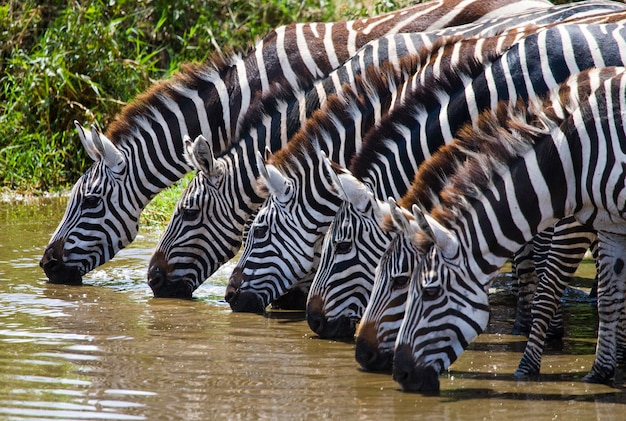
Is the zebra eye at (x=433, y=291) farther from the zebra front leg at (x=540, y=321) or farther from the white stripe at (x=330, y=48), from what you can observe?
the white stripe at (x=330, y=48)

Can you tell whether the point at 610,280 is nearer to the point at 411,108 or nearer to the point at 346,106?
the point at 411,108

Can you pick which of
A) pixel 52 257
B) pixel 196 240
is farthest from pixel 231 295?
pixel 52 257

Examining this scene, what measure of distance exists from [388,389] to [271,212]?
106 inches

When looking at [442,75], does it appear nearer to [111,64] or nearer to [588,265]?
[588,265]

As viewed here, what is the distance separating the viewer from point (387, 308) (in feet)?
21.8

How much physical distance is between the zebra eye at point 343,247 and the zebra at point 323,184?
56 cm

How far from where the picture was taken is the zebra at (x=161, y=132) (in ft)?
33.4

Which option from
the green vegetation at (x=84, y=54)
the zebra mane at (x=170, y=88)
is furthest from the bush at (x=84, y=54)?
the zebra mane at (x=170, y=88)

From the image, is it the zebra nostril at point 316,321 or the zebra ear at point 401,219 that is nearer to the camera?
the zebra ear at point 401,219

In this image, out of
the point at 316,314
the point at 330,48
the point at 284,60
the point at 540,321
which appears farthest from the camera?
the point at 330,48

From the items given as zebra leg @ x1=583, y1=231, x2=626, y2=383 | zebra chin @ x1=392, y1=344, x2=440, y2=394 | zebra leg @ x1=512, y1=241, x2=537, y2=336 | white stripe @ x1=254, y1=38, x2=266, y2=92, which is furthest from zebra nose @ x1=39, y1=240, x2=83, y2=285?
zebra leg @ x1=583, y1=231, x2=626, y2=383

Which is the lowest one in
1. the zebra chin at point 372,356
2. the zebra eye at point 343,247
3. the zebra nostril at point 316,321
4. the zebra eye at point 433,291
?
the zebra nostril at point 316,321

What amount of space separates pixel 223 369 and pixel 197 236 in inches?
114

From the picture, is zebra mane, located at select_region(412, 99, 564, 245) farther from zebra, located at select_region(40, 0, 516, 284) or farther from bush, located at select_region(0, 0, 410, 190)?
bush, located at select_region(0, 0, 410, 190)
